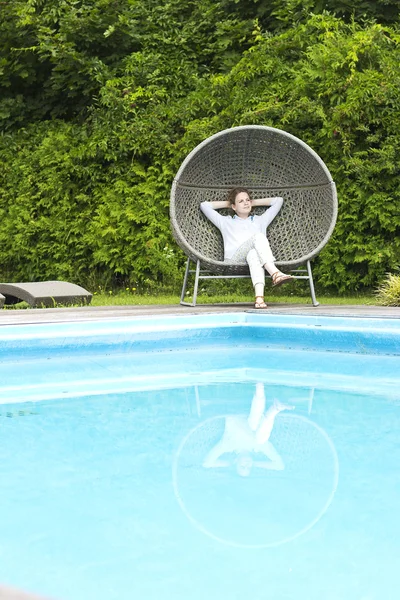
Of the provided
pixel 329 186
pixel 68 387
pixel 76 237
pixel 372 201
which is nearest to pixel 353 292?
pixel 372 201

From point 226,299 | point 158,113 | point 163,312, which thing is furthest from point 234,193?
point 158,113

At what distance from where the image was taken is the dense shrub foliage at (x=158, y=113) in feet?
21.0

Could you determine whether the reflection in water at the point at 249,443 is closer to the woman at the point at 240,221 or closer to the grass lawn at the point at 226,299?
the woman at the point at 240,221

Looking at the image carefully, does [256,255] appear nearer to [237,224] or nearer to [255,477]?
[237,224]

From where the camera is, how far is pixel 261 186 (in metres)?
6.17

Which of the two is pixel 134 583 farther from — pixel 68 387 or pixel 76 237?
pixel 76 237

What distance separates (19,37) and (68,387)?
6.50 metres

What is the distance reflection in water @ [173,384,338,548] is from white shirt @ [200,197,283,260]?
2.85m

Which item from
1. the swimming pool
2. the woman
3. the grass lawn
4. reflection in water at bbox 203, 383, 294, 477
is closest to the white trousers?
the woman

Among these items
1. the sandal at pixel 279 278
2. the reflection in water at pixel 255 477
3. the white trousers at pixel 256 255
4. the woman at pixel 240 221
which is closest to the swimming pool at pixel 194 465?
the reflection in water at pixel 255 477

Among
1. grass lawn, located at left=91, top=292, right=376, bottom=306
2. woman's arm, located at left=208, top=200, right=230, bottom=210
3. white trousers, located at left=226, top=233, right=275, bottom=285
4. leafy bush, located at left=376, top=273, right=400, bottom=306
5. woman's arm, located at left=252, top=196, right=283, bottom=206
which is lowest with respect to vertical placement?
grass lawn, located at left=91, top=292, right=376, bottom=306

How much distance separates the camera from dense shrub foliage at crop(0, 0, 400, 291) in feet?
21.0

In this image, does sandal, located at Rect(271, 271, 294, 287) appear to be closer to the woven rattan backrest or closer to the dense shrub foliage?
the woven rattan backrest

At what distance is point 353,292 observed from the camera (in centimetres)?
688
